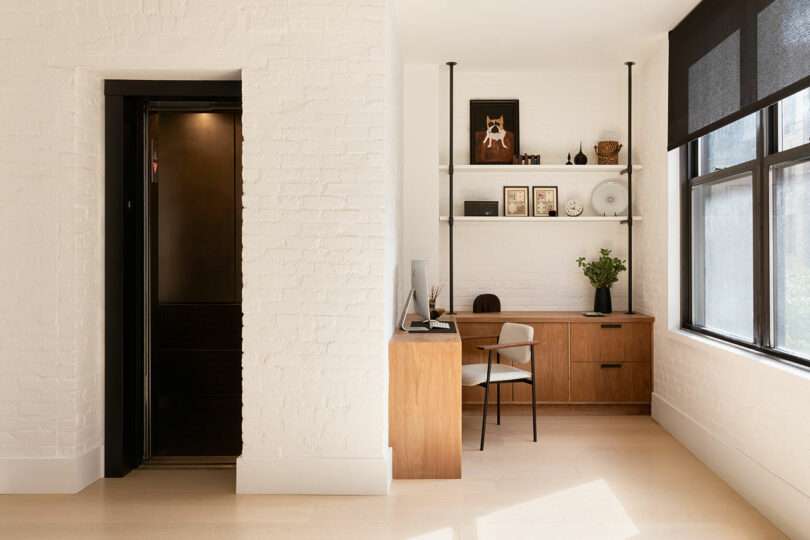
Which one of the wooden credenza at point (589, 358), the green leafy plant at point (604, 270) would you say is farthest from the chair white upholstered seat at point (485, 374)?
the green leafy plant at point (604, 270)

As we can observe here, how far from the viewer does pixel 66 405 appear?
387cm

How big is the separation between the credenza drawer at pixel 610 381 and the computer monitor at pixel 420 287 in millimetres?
1727

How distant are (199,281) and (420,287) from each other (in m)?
1.53

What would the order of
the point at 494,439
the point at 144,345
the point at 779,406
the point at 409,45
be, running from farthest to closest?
1. the point at 409,45
2. the point at 494,439
3. the point at 144,345
4. the point at 779,406

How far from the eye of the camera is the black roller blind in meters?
3.39

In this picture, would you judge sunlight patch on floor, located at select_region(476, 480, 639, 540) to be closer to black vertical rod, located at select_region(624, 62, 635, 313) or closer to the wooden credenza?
the wooden credenza

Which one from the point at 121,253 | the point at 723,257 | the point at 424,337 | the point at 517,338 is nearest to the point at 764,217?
the point at 723,257

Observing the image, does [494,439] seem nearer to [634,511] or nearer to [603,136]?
[634,511]

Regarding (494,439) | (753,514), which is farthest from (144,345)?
A: (753,514)

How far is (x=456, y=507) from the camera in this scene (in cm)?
360

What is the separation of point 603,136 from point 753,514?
12.2 ft

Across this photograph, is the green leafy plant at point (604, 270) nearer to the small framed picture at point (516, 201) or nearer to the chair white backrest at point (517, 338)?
the small framed picture at point (516, 201)

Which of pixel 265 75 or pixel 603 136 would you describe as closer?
pixel 265 75

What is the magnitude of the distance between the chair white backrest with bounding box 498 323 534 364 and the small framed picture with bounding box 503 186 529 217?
1.32 meters
